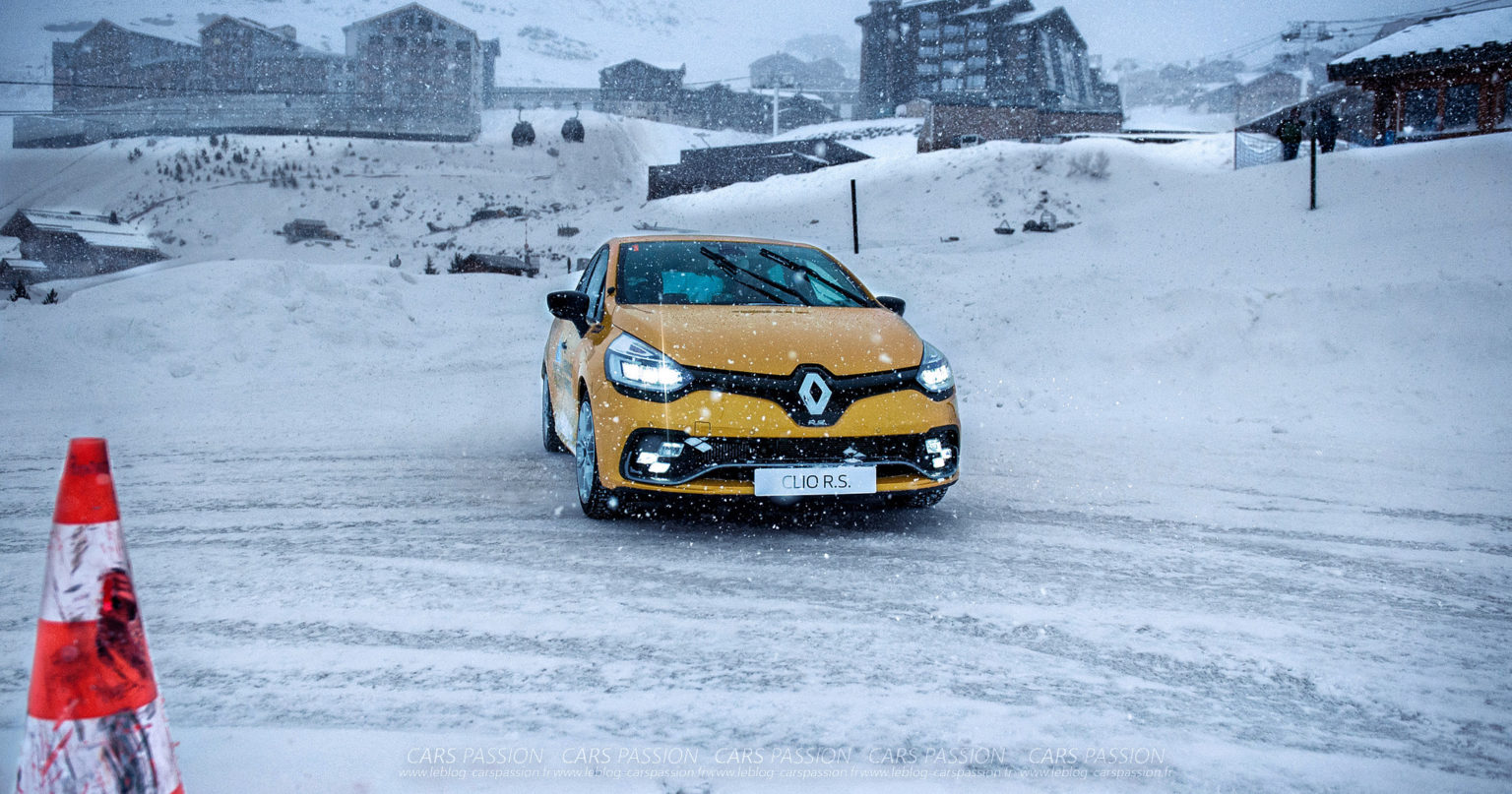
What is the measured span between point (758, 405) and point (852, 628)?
1.32m

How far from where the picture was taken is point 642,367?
4586mm

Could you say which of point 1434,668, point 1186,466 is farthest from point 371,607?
point 1186,466

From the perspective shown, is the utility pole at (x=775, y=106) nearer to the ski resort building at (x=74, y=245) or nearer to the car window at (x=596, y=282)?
the ski resort building at (x=74, y=245)

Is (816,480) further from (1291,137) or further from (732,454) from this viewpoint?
(1291,137)

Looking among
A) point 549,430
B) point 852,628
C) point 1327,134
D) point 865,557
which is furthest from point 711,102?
point 852,628

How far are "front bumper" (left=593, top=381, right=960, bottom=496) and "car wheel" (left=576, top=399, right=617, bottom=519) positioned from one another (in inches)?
7.6

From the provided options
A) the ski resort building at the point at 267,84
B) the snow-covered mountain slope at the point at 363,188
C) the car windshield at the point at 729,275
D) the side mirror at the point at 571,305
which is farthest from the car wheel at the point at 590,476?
the ski resort building at the point at 267,84

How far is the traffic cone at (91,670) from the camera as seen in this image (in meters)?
1.78

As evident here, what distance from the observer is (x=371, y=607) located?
352 centimetres

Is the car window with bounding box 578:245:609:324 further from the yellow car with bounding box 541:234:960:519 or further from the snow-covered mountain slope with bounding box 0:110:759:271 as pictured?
the snow-covered mountain slope with bounding box 0:110:759:271

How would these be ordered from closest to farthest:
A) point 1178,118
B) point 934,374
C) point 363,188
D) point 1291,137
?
1. point 934,374
2. point 1291,137
3. point 363,188
4. point 1178,118

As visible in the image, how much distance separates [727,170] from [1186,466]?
40034 mm

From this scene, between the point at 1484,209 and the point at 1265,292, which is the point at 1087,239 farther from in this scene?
the point at 1265,292

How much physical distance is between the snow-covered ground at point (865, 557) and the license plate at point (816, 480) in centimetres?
31
